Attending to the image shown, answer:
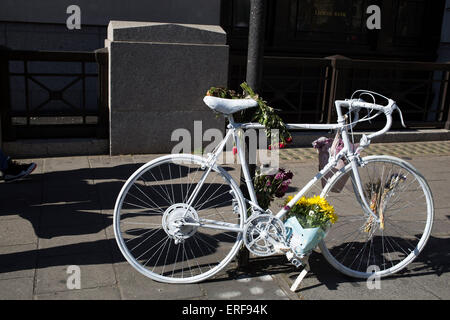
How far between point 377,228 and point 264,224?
1.00 metres

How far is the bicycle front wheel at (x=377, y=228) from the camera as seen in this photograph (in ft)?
12.8

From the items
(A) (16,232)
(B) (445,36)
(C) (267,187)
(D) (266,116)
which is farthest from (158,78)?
(B) (445,36)

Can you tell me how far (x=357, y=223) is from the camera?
5.04 meters

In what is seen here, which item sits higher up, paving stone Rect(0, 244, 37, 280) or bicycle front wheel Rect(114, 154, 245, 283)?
bicycle front wheel Rect(114, 154, 245, 283)

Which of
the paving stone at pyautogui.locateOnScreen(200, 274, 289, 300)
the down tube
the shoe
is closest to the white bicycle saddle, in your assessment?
the down tube

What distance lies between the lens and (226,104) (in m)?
3.52

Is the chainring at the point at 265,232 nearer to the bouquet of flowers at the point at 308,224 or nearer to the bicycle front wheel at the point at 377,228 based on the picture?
the bouquet of flowers at the point at 308,224

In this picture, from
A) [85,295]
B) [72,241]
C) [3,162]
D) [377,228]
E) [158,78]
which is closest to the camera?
[85,295]

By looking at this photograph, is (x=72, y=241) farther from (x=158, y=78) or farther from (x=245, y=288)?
(x=158, y=78)

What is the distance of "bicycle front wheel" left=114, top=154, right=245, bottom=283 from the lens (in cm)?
363

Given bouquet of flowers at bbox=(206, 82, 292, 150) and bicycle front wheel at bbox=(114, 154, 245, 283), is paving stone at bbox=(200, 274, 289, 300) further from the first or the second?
bouquet of flowers at bbox=(206, 82, 292, 150)

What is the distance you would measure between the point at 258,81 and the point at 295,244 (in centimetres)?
126

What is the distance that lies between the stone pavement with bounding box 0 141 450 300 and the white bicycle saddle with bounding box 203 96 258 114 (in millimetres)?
1285

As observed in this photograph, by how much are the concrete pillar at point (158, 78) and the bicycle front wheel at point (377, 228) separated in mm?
3302
